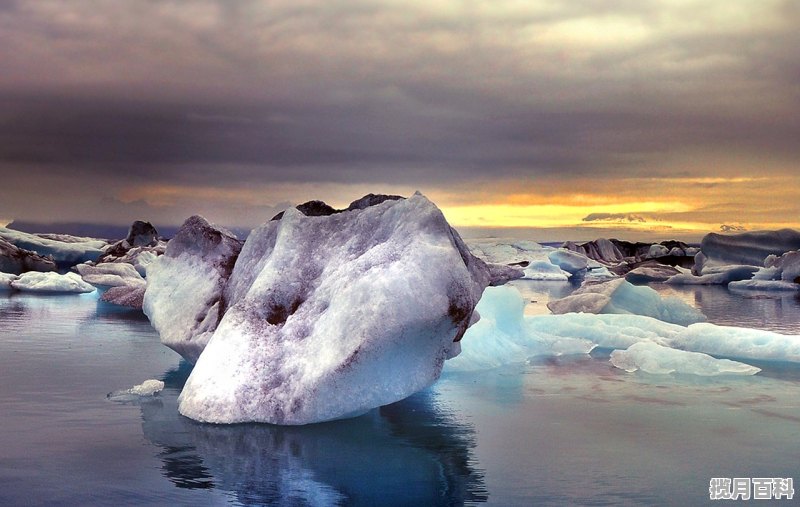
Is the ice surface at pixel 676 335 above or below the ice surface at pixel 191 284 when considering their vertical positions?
below

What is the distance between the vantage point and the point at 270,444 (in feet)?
19.6

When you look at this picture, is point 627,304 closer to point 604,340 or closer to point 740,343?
point 604,340

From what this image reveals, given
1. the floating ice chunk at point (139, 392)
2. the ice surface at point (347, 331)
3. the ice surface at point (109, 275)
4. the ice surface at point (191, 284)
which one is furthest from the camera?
the ice surface at point (109, 275)

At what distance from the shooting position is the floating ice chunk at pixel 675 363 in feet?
31.8

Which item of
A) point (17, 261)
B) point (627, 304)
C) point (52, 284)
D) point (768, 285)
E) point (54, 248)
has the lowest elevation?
point (768, 285)

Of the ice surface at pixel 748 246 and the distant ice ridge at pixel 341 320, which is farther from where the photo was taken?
the ice surface at pixel 748 246

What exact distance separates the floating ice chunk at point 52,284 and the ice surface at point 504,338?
1439 cm

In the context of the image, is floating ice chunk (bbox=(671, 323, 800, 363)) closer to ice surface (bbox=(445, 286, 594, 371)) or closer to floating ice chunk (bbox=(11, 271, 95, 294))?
ice surface (bbox=(445, 286, 594, 371))

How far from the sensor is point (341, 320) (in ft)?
21.2

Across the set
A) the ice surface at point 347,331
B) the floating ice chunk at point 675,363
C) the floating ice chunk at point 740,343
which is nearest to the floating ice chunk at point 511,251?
the floating ice chunk at point 740,343

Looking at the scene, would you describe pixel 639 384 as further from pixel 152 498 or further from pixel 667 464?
pixel 152 498

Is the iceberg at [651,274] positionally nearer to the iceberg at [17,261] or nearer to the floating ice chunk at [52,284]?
the iceberg at [17,261]

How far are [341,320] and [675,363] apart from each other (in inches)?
197

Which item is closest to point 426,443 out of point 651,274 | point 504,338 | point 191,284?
point 191,284
